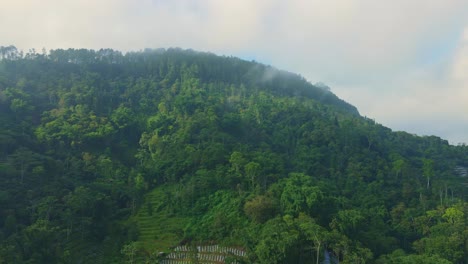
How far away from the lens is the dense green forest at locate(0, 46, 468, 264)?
2973 centimetres

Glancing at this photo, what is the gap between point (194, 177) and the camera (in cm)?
3969

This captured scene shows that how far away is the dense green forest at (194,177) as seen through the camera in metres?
29.7

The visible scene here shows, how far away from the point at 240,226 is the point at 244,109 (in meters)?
37.3

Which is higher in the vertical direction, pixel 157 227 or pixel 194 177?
pixel 194 177

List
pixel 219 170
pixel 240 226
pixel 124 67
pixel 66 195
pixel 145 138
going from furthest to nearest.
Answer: pixel 124 67
pixel 145 138
pixel 219 170
pixel 66 195
pixel 240 226

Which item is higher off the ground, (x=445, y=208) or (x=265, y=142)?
(x=265, y=142)

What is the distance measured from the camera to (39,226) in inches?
1126

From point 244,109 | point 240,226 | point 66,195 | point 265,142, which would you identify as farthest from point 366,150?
point 66,195

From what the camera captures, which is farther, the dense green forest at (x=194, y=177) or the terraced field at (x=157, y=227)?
the terraced field at (x=157, y=227)

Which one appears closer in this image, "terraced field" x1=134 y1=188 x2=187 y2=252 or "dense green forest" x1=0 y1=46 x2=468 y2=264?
"dense green forest" x1=0 y1=46 x2=468 y2=264

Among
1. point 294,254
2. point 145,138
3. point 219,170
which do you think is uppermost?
point 145,138

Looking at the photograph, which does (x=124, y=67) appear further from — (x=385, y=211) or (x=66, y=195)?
(x=385, y=211)

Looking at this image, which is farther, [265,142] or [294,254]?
A: [265,142]

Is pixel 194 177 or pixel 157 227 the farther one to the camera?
pixel 194 177
